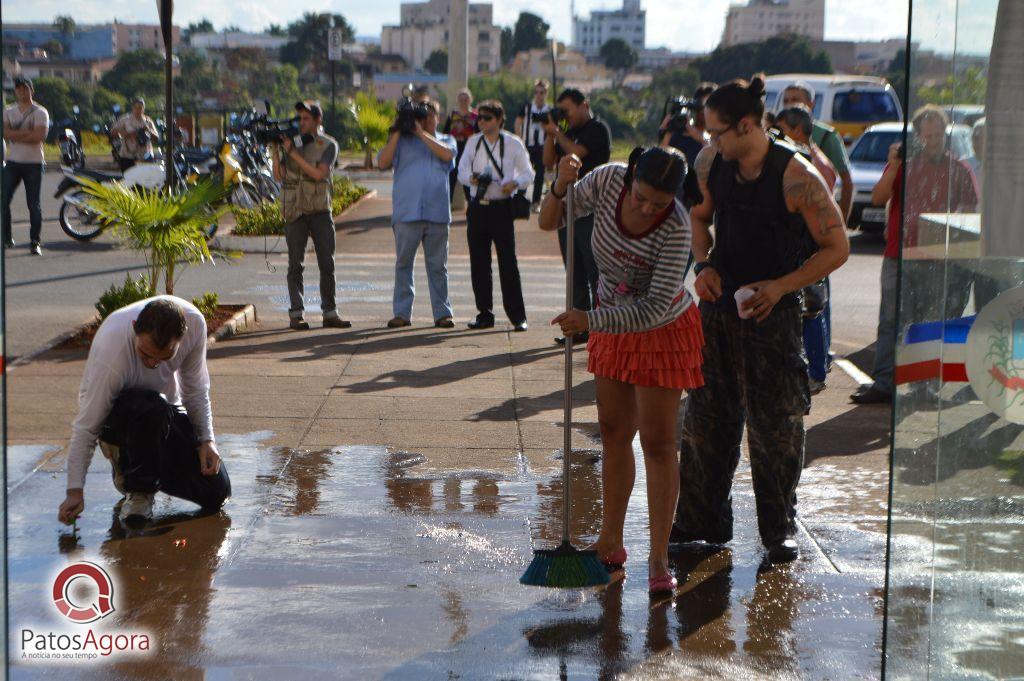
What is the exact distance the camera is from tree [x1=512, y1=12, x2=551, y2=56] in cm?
16475

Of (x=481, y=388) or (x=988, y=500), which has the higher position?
(x=988, y=500)

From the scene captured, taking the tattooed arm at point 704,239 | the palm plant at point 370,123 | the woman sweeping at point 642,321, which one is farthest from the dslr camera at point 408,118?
the palm plant at point 370,123

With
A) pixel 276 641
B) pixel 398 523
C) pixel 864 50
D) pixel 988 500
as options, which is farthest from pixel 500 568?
pixel 864 50

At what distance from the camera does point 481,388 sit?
880 cm

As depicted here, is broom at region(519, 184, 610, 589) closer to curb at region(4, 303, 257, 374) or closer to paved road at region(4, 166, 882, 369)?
curb at region(4, 303, 257, 374)

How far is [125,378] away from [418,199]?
5.44 metres

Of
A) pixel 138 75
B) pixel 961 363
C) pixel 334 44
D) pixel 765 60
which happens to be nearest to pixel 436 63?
pixel 765 60

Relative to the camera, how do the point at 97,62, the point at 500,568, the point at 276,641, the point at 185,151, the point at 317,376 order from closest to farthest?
1. the point at 276,641
2. the point at 500,568
3. the point at 317,376
4. the point at 185,151
5. the point at 97,62

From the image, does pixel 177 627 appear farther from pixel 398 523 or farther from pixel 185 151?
pixel 185 151

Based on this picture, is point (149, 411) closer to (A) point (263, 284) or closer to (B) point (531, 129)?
(A) point (263, 284)

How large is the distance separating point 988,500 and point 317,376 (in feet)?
19.8

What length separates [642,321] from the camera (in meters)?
4.97

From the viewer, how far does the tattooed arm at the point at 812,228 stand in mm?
5199

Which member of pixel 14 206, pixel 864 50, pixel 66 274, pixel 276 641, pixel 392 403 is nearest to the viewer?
pixel 276 641
